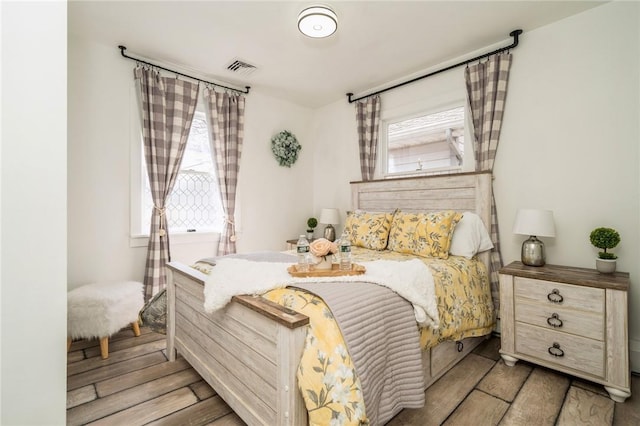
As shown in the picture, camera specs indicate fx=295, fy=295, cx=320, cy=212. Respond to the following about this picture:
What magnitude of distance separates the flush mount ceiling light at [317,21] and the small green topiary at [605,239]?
236 cm

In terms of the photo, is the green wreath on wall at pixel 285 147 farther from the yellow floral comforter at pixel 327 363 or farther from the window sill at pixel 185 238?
the yellow floral comforter at pixel 327 363

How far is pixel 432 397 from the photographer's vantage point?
5.69 feet

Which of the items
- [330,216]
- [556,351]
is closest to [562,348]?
[556,351]

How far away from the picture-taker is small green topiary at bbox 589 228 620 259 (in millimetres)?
1951

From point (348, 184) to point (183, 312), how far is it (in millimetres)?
2542

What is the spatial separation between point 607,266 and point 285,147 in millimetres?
3367

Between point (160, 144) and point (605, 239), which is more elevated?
point (160, 144)

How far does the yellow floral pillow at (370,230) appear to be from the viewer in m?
2.80

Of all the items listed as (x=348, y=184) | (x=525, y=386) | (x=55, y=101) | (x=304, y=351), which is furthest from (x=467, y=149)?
(x=55, y=101)

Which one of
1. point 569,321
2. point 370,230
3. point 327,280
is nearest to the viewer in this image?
point 327,280

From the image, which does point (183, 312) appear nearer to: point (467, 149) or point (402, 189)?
point (402, 189)

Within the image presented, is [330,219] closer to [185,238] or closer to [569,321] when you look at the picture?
[185,238]

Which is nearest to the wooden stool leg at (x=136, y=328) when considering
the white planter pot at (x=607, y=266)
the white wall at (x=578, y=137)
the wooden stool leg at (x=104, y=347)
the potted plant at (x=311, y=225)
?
the wooden stool leg at (x=104, y=347)

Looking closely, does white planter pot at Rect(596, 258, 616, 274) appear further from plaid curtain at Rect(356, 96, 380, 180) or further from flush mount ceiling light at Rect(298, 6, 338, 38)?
flush mount ceiling light at Rect(298, 6, 338, 38)
